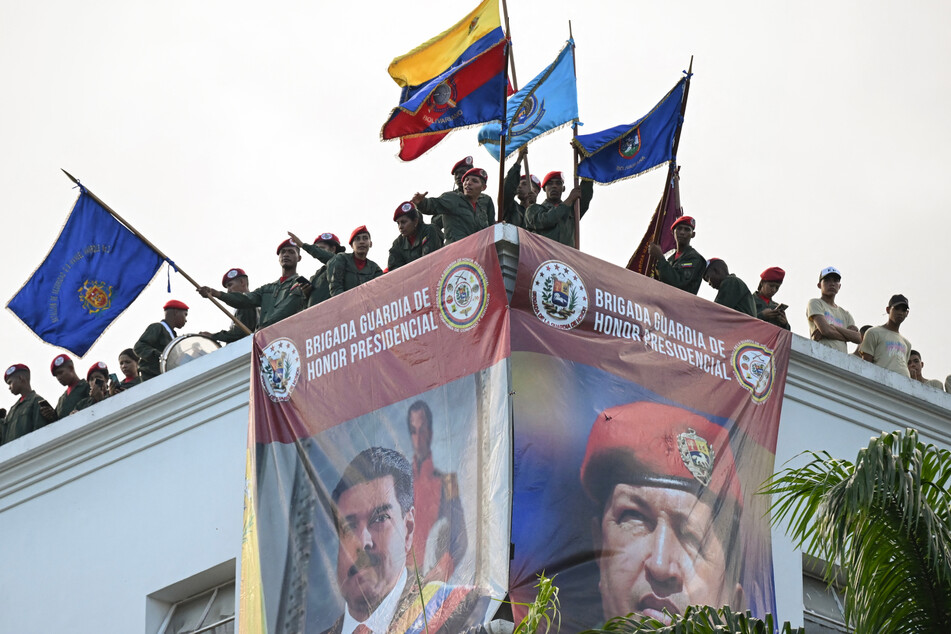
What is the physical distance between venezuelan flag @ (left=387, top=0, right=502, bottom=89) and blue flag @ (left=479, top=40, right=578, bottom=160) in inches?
32.1

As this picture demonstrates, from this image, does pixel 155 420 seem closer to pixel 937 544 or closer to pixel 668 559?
pixel 668 559

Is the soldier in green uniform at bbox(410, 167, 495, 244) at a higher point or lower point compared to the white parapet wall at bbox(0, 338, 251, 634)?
higher

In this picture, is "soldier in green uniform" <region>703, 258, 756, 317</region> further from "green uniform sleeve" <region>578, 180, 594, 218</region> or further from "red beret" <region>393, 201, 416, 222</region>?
"red beret" <region>393, 201, 416, 222</region>

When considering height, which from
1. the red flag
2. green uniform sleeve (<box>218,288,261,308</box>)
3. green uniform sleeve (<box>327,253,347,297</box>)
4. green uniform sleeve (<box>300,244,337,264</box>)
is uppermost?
the red flag

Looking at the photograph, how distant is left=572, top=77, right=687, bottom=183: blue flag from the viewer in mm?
19203

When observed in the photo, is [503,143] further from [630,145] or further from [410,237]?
[630,145]

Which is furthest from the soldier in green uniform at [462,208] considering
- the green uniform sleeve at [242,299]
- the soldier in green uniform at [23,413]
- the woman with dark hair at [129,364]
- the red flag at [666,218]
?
the soldier in green uniform at [23,413]

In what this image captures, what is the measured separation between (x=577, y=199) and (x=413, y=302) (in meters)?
2.39

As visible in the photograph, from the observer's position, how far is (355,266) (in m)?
18.4

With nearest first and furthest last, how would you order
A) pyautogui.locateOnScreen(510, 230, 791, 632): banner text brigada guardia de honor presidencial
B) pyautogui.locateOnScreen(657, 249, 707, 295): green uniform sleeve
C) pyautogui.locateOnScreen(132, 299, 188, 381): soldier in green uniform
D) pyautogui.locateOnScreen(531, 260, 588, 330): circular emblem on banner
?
pyautogui.locateOnScreen(510, 230, 791, 632): banner text brigada guardia de honor presidencial, pyautogui.locateOnScreen(531, 260, 588, 330): circular emblem on banner, pyautogui.locateOnScreen(657, 249, 707, 295): green uniform sleeve, pyautogui.locateOnScreen(132, 299, 188, 381): soldier in green uniform

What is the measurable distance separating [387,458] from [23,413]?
5.98 metres

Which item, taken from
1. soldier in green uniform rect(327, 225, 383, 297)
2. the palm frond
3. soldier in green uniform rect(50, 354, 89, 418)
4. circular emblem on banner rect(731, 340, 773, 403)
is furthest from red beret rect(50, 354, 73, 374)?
the palm frond

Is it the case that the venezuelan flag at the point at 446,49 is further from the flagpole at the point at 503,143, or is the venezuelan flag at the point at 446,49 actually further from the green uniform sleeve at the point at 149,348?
the green uniform sleeve at the point at 149,348

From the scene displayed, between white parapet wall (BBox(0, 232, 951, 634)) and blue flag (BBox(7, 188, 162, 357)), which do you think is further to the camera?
blue flag (BBox(7, 188, 162, 357))
